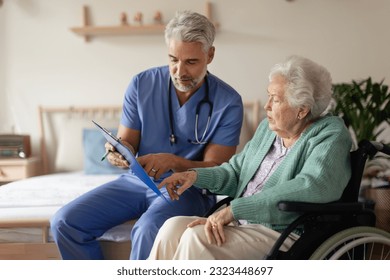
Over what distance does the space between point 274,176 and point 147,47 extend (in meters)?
1.94

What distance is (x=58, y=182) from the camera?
245cm

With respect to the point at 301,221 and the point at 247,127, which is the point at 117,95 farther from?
the point at 301,221

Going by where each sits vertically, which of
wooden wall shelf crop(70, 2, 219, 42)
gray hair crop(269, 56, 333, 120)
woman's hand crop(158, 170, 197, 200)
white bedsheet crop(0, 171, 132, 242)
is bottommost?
white bedsheet crop(0, 171, 132, 242)

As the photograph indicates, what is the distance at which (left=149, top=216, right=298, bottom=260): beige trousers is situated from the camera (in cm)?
119

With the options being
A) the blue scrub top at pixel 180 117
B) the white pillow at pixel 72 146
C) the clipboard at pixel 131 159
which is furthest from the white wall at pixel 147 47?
the clipboard at pixel 131 159

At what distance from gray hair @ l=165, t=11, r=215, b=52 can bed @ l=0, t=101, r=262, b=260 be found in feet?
2.19

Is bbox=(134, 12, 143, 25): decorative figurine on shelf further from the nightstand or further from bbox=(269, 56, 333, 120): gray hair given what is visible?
bbox=(269, 56, 333, 120): gray hair

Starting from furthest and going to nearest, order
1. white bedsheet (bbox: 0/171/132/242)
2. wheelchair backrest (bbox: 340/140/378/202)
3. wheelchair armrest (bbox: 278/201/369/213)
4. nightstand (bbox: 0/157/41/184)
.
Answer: nightstand (bbox: 0/157/41/184) → white bedsheet (bbox: 0/171/132/242) → wheelchair backrest (bbox: 340/140/378/202) → wheelchair armrest (bbox: 278/201/369/213)

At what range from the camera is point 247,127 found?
2.99 m

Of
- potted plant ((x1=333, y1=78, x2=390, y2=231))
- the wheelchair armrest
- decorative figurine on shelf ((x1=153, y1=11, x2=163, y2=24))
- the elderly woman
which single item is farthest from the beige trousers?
decorative figurine on shelf ((x1=153, y1=11, x2=163, y2=24))

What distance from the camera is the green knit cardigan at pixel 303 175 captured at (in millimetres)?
1218
